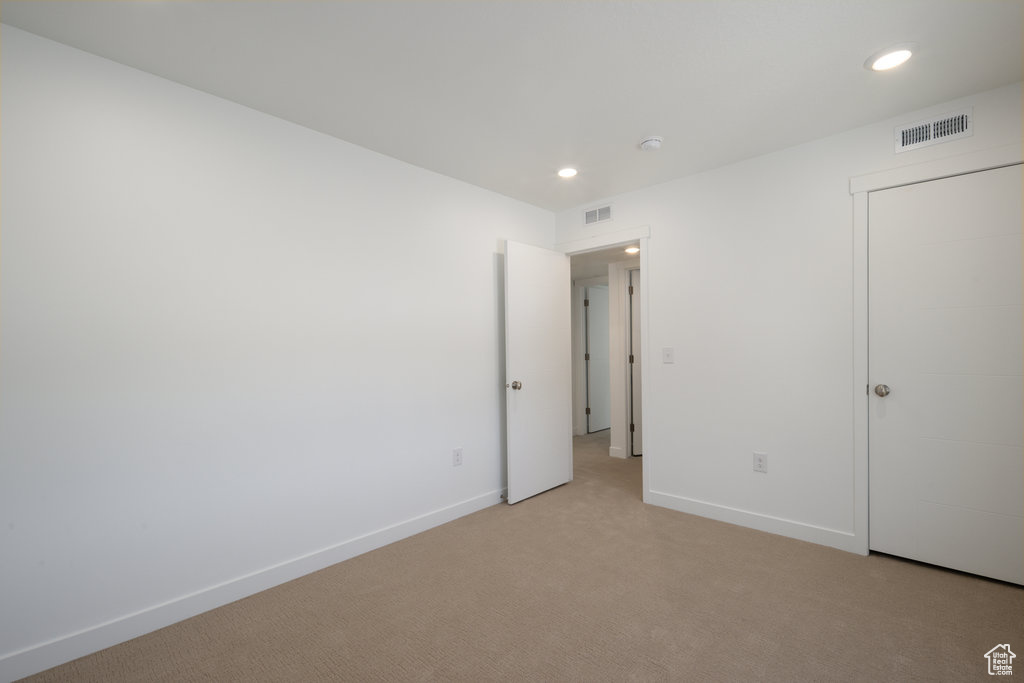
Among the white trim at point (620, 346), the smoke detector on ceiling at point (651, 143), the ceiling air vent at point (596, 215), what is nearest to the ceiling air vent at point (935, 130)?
the smoke detector on ceiling at point (651, 143)

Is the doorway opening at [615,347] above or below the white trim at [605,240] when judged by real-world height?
below

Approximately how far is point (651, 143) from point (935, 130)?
4.77 feet

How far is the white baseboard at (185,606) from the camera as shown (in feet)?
5.74

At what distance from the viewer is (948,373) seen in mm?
2371

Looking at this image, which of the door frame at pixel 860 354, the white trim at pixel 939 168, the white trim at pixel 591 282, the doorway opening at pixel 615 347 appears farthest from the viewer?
the white trim at pixel 591 282

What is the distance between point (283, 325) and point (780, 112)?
9.69ft

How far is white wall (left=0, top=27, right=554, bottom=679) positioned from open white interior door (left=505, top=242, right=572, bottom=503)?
0.69m

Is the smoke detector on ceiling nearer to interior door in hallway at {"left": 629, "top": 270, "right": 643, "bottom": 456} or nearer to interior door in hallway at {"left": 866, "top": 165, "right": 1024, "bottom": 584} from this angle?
interior door in hallway at {"left": 866, "top": 165, "right": 1024, "bottom": 584}

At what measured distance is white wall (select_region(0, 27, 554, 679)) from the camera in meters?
1.78

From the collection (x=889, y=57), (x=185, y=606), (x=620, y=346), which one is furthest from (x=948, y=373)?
(x=185, y=606)

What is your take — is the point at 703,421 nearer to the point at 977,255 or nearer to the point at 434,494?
the point at 977,255

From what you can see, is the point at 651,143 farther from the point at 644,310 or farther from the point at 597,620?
the point at 597,620

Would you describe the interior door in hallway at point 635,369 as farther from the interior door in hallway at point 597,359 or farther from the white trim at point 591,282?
the interior door in hallway at point 597,359

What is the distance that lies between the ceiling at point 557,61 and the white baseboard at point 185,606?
2.44m
